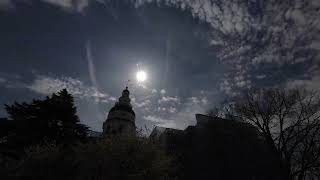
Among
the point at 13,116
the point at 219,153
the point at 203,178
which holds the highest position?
the point at 13,116

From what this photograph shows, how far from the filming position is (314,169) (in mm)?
23734

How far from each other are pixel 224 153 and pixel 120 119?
20.6 m

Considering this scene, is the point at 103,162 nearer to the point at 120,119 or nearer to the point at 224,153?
the point at 224,153

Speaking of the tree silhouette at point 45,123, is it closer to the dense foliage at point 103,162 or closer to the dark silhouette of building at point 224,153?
the dense foliage at point 103,162

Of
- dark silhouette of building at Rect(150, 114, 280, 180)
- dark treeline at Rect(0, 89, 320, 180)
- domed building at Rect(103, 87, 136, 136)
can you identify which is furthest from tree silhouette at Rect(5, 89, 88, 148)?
domed building at Rect(103, 87, 136, 136)

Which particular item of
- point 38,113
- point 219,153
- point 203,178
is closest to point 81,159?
point 38,113

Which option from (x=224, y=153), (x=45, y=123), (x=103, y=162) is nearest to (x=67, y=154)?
(x=103, y=162)

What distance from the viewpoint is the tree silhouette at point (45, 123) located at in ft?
87.6

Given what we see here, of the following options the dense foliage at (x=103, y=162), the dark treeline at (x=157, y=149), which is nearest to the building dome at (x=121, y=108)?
the dark treeline at (x=157, y=149)

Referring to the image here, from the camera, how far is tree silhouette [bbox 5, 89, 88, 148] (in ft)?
87.6

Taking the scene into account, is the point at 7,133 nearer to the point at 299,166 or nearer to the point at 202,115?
the point at 202,115

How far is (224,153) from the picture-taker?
3028 cm

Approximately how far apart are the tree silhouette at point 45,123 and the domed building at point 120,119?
44.9 feet

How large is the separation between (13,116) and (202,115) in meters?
21.6
